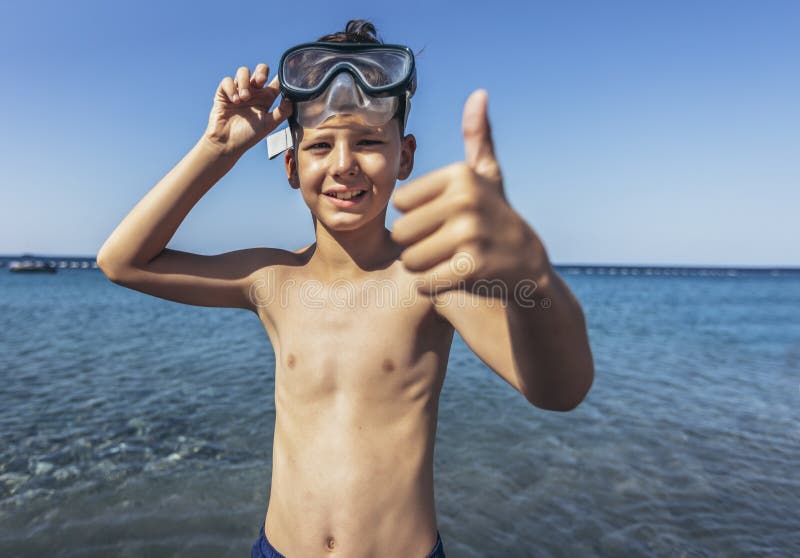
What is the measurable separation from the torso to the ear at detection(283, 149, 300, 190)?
44 cm

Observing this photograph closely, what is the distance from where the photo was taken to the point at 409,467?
70.7 inches

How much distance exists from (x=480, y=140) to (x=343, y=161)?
0.93 m

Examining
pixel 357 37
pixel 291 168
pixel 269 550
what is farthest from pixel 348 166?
pixel 269 550

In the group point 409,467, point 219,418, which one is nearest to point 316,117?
point 409,467

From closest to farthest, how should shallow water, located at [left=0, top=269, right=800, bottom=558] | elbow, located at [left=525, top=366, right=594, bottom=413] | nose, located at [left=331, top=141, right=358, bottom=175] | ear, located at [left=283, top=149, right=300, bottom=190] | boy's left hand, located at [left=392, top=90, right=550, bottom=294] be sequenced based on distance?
boy's left hand, located at [left=392, top=90, right=550, bottom=294], elbow, located at [left=525, top=366, right=594, bottom=413], nose, located at [left=331, top=141, right=358, bottom=175], ear, located at [left=283, top=149, right=300, bottom=190], shallow water, located at [left=0, top=269, right=800, bottom=558]

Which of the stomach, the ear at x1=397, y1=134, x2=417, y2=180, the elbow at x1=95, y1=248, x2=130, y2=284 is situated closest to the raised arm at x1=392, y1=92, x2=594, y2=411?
the stomach

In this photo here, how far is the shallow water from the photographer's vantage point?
4.15 meters

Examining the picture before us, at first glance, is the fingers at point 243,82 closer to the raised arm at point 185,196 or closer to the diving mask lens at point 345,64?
the raised arm at point 185,196

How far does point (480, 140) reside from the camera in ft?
2.55

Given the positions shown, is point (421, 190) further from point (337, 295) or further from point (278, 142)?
point (278, 142)

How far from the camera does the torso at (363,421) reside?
1.77 meters

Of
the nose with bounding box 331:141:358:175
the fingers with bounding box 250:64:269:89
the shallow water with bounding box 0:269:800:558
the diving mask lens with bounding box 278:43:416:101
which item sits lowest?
the shallow water with bounding box 0:269:800:558

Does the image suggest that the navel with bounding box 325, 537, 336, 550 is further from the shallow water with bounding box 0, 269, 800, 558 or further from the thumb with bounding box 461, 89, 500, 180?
the shallow water with bounding box 0, 269, 800, 558

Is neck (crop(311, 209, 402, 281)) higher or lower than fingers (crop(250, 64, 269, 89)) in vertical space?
lower
